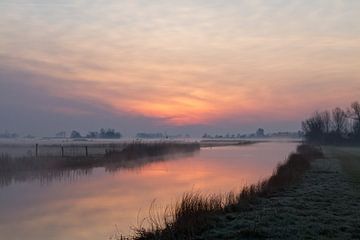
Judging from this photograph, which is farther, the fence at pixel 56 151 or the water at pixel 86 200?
the fence at pixel 56 151

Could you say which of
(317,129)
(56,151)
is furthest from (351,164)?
(317,129)

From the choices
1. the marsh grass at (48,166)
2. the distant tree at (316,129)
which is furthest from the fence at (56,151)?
the distant tree at (316,129)

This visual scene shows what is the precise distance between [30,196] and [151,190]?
18.4 feet

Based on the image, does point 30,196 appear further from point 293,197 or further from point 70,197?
point 293,197

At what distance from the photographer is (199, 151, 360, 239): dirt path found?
10070 mm

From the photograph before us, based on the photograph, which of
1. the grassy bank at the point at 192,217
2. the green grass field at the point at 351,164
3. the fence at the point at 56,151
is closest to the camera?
the grassy bank at the point at 192,217

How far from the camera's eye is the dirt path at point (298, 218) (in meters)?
10.1

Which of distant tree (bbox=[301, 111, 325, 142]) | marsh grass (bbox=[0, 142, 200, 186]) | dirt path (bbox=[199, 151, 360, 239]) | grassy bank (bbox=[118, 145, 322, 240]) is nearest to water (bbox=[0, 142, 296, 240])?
marsh grass (bbox=[0, 142, 200, 186])

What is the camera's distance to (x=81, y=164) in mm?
38531

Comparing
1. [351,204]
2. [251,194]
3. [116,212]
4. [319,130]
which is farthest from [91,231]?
[319,130]

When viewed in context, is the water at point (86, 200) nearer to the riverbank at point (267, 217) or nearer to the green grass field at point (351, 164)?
the riverbank at point (267, 217)

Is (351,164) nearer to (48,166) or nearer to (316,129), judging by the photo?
(48,166)

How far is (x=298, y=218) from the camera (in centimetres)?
1174

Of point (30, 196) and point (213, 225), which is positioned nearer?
point (213, 225)
